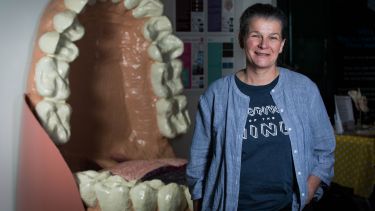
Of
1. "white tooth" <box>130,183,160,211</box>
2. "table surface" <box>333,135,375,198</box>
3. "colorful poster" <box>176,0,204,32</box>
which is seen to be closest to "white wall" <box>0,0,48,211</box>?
"white tooth" <box>130,183,160,211</box>

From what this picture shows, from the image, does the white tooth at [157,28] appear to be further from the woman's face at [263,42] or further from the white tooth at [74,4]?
the woman's face at [263,42]

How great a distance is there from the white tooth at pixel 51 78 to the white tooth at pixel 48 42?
0.03m

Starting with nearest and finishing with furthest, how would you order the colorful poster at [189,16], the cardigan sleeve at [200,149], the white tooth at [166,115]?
the cardigan sleeve at [200,149]
the white tooth at [166,115]
the colorful poster at [189,16]

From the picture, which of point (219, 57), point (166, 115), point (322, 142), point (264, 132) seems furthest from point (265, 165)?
point (219, 57)

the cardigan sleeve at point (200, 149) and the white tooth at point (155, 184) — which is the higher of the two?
the cardigan sleeve at point (200, 149)

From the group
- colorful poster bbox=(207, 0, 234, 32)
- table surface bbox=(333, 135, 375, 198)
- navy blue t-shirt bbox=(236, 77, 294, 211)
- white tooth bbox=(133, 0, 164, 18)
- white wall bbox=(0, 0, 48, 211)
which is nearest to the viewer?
navy blue t-shirt bbox=(236, 77, 294, 211)

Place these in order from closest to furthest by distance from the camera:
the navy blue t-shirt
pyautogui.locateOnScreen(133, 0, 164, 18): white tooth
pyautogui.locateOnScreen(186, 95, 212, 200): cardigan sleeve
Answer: the navy blue t-shirt < pyautogui.locateOnScreen(186, 95, 212, 200): cardigan sleeve < pyautogui.locateOnScreen(133, 0, 164, 18): white tooth

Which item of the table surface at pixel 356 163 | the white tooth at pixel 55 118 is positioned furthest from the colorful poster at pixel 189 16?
the white tooth at pixel 55 118

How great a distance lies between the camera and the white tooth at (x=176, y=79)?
107 inches

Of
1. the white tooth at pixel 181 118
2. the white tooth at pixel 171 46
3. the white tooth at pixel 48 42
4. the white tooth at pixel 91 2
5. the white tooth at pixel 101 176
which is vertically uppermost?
the white tooth at pixel 91 2

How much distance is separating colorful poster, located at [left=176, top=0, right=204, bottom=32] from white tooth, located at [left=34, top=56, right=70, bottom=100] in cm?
147

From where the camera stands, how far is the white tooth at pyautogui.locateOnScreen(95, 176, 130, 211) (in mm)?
2012

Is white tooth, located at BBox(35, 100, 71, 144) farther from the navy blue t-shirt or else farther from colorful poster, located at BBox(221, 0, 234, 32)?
colorful poster, located at BBox(221, 0, 234, 32)

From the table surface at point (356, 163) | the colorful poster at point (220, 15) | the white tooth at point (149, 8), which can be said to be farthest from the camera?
the colorful poster at point (220, 15)
